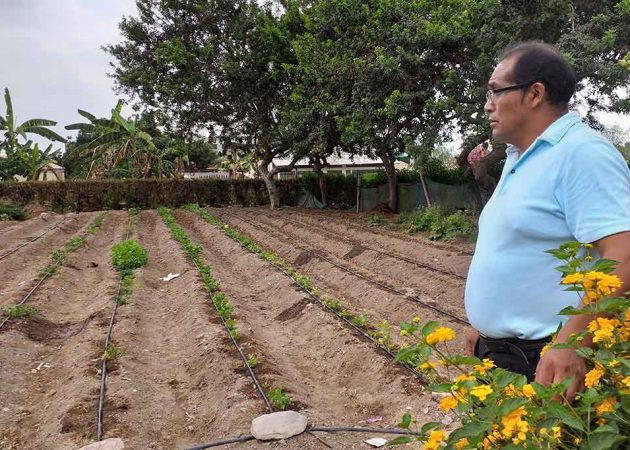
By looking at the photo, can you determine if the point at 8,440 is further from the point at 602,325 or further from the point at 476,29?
the point at 476,29

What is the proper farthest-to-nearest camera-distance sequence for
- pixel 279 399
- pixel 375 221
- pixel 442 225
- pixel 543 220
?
pixel 375 221 < pixel 442 225 < pixel 279 399 < pixel 543 220

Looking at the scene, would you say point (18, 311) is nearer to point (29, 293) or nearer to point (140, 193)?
point (29, 293)

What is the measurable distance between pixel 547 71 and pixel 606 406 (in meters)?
0.91

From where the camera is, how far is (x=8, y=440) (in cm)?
386

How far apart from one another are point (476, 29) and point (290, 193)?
15.1 meters

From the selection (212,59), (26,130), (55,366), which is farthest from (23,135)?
(55,366)

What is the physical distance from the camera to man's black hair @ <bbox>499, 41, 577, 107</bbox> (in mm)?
1476

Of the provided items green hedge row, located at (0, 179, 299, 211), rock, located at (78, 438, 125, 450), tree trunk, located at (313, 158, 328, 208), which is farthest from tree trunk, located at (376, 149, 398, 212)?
rock, located at (78, 438, 125, 450)

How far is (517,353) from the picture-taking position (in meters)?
1.53

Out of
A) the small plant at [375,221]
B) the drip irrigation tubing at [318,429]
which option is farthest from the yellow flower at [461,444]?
the small plant at [375,221]

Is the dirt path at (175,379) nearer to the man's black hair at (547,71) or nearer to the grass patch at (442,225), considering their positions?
the man's black hair at (547,71)

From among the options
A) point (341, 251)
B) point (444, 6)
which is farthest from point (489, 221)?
point (444, 6)

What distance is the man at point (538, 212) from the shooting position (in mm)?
1267

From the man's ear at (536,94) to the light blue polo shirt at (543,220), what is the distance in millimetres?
79
